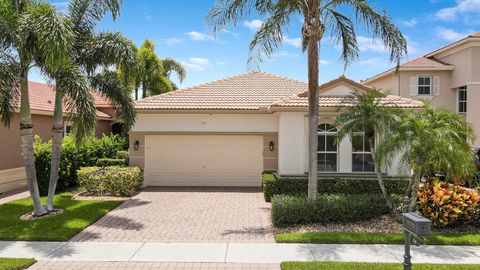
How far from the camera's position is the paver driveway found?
909 centimetres

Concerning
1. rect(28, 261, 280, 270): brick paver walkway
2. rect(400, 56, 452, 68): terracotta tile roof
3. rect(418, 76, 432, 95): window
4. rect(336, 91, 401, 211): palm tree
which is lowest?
rect(28, 261, 280, 270): brick paver walkway

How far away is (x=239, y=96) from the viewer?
17.7m

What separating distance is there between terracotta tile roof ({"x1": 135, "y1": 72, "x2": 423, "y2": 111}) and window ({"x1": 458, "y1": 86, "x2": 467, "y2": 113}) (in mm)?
15141

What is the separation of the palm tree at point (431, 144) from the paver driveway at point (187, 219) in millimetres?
4078

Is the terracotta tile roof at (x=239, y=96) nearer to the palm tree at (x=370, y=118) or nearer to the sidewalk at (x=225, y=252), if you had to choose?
the palm tree at (x=370, y=118)

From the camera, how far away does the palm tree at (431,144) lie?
903 cm

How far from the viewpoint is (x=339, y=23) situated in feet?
37.7

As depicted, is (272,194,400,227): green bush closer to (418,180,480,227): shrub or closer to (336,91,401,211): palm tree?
(336,91,401,211): palm tree

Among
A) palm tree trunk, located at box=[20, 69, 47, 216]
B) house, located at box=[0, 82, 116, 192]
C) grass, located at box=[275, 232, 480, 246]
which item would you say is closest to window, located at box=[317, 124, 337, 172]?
grass, located at box=[275, 232, 480, 246]

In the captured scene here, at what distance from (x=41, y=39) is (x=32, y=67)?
2155 mm

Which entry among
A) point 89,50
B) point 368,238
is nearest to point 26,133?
point 89,50

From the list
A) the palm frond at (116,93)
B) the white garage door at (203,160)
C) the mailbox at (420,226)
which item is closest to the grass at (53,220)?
the palm frond at (116,93)

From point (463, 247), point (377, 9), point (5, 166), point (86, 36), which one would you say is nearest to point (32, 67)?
point (86, 36)

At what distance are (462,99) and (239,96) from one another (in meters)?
19.5
